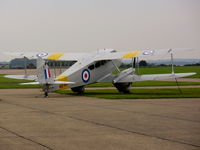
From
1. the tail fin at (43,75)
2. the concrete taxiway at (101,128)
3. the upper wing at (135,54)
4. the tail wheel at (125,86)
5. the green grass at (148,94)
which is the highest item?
the upper wing at (135,54)

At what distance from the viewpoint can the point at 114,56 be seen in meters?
28.1

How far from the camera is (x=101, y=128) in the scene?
12250 mm

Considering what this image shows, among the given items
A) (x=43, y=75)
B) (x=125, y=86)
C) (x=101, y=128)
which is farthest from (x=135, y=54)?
(x=101, y=128)

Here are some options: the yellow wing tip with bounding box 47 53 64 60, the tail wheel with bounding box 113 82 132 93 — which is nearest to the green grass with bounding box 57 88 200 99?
the tail wheel with bounding box 113 82 132 93

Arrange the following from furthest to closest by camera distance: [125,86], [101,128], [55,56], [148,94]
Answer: [55,56]
[125,86]
[148,94]
[101,128]

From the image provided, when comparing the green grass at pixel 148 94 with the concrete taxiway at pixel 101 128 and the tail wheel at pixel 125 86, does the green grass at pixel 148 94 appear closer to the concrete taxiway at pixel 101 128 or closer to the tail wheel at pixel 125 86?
the tail wheel at pixel 125 86

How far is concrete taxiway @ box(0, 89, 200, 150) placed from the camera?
973 cm

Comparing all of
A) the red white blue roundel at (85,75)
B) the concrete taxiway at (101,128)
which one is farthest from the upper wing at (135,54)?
the concrete taxiway at (101,128)

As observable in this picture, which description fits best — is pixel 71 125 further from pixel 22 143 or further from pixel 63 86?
pixel 63 86

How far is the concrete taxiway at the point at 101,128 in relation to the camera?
973cm

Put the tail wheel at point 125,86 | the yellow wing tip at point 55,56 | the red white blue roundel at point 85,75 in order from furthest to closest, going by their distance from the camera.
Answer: the yellow wing tip at point 55,56, the tail wheel at point 125,86, the red white blue roundel at point 85,75

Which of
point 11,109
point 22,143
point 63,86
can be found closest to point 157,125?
point 22,143

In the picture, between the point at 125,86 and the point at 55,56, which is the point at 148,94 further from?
the point at 55,56

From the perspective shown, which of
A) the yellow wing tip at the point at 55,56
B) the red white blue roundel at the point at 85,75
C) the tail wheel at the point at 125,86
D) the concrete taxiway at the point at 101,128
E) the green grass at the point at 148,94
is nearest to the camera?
the concrete taxiway at the point at 101,128
